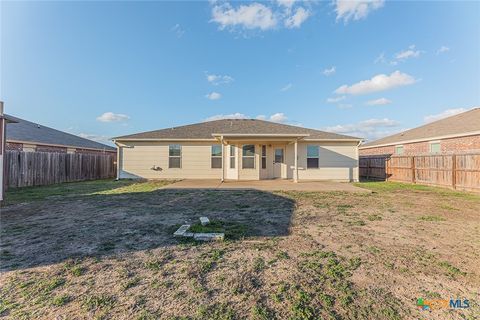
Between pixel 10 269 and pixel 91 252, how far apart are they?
35.5 inches

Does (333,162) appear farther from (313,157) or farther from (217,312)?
(217,312)

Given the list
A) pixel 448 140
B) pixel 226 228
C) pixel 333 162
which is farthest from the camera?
pixel 333 162

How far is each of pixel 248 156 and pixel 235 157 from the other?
2.63 feet

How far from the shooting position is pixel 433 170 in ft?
41.1

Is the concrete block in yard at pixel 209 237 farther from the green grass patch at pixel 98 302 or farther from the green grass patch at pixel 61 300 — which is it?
the green grass patch at pixel 61 300

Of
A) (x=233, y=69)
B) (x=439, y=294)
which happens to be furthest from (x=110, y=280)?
(x=233, y=69)

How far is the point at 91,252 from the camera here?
11.6ft

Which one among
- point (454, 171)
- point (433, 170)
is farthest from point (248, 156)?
point (454, 171)

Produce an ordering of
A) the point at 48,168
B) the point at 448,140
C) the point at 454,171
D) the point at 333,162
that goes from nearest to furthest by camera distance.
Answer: the point at 454,171 → the point at 48,168 → the point at 448,140 → the point at 333,162

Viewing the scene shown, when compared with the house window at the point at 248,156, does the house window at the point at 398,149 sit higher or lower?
higher

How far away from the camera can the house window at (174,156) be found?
48.1ft

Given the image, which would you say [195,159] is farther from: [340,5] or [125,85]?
[340,5]

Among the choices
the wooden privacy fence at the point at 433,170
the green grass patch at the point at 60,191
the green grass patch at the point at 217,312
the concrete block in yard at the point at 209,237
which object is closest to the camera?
the green grass patch at the point at 217,312

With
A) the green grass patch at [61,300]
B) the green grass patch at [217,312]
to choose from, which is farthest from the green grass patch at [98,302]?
the green grass patch at [217,312]
